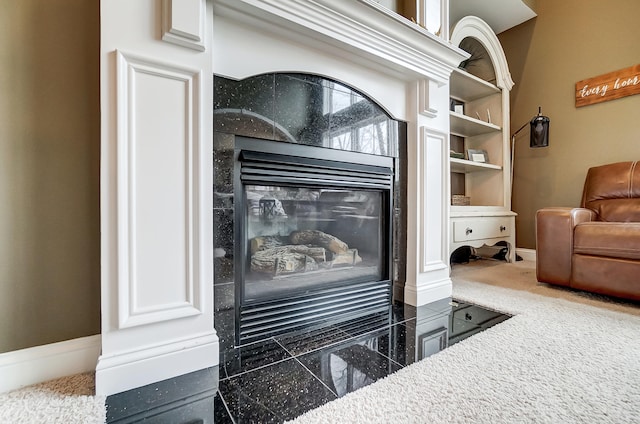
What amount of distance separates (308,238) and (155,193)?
78 centimetres

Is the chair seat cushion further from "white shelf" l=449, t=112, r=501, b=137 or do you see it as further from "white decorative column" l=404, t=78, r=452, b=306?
"white shelf" l=449, t=112, r=501, b=137

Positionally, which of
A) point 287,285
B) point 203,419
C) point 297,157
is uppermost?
point 297,157

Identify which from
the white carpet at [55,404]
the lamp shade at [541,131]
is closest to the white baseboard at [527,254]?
the lamp shade at [541,131]

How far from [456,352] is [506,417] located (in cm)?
37

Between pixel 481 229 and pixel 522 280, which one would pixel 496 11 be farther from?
pixel 522 280

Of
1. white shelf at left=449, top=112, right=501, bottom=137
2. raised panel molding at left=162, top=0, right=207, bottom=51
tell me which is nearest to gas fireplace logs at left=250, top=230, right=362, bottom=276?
Result: raised panel molding at left=162, top=0, right=207, bottom=51

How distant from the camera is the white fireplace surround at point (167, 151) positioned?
942mm

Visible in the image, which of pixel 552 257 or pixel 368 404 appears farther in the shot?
Result: pixel 552 257

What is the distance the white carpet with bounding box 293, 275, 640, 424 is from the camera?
0.82m

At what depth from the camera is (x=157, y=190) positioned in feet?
3.30

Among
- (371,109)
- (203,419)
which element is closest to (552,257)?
(371,109)

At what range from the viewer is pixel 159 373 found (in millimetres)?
1005

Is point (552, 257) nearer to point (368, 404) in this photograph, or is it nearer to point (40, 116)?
point (368, 404)

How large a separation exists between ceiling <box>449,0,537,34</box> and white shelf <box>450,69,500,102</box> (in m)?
0.43
